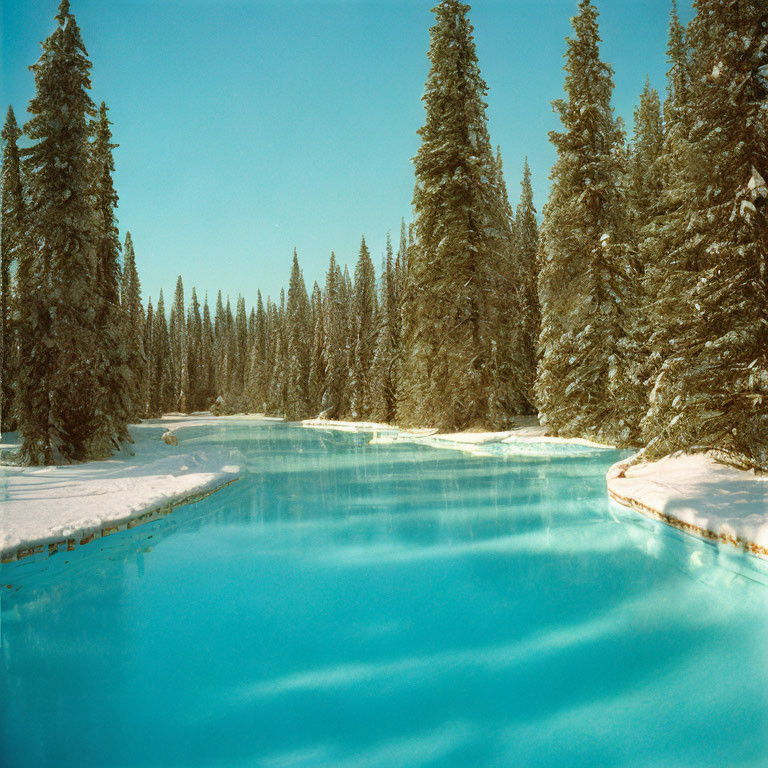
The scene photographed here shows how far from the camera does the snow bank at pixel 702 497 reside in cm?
752

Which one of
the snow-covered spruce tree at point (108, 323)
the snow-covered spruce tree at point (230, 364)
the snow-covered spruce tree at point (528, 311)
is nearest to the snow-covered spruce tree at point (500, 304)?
the snow-covered spruce tree at point (528, 311)

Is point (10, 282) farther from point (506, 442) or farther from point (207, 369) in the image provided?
point (207, 369)

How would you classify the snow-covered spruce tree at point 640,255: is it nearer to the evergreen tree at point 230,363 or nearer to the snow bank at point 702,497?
the snow bank at point 702,497

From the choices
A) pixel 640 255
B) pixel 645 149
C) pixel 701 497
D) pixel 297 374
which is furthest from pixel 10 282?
pixel 297 374

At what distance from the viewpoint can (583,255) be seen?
21328 mm

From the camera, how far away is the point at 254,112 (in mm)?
7902

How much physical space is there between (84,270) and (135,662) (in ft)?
47.8

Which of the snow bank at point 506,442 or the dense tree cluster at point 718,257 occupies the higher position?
the dense tree cluster at point 718,257

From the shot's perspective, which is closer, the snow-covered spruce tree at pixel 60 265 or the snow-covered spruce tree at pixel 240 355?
the snow-covered spruce tree at pixel 60 265

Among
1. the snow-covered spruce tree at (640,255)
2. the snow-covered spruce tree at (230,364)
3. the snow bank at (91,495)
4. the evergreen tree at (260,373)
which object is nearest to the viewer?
the snow bank at (91,495)

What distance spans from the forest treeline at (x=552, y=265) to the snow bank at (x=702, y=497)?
1.67 feet

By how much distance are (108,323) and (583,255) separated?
17256 millimetres

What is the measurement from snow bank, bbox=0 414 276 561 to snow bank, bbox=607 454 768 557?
8808mm

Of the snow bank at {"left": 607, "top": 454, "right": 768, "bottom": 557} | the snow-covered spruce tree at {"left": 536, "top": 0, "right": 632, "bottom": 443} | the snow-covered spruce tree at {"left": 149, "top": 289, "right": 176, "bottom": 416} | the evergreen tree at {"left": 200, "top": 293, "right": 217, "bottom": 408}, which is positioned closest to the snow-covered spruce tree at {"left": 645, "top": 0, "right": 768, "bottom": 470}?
the snow bank at {"left": 607, "top": 454, "right": 768, "bottom": 557}
